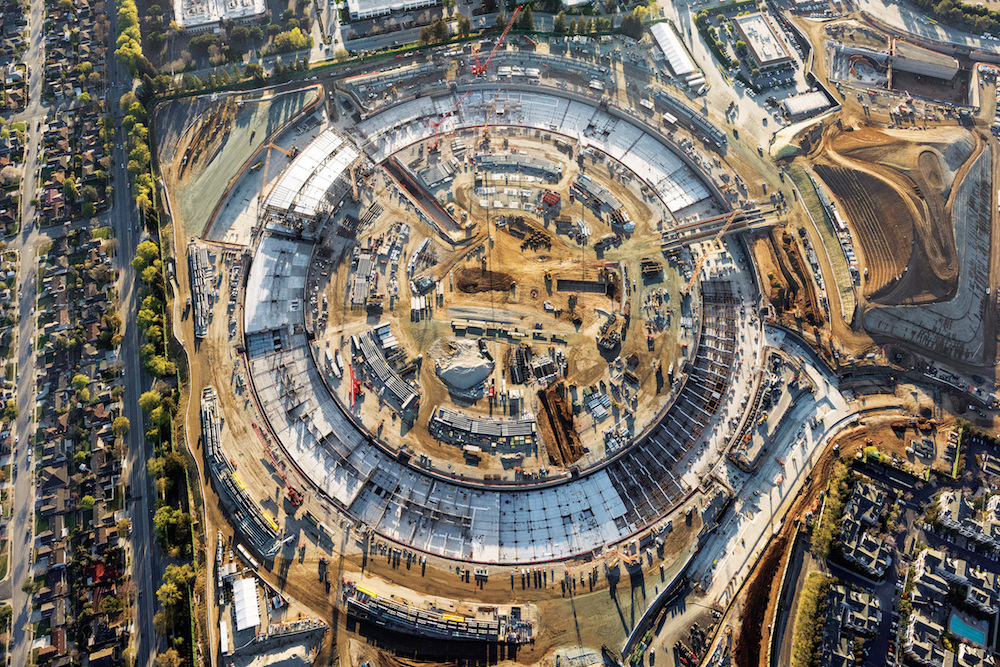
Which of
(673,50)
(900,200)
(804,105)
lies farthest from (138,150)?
(900,200)

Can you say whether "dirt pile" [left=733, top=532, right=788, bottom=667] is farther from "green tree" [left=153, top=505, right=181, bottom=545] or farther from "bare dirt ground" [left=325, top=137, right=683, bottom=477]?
"green tree" [left=153, top=505, right=181, bottom=545]

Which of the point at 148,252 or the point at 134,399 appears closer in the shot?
the point at 134,399

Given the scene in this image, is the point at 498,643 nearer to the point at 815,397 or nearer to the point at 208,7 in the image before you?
the point at 815,397

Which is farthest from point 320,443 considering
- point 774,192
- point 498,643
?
point 774,192

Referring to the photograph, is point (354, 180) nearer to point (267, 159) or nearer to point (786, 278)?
point (267, 159)

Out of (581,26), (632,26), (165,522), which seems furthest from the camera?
(581,26)

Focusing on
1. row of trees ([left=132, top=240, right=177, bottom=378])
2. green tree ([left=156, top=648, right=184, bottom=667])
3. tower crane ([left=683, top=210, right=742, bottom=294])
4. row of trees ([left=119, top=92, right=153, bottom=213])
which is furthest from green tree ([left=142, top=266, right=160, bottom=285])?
tower crane ([left=683, top=210, right=742, bottom=294])
